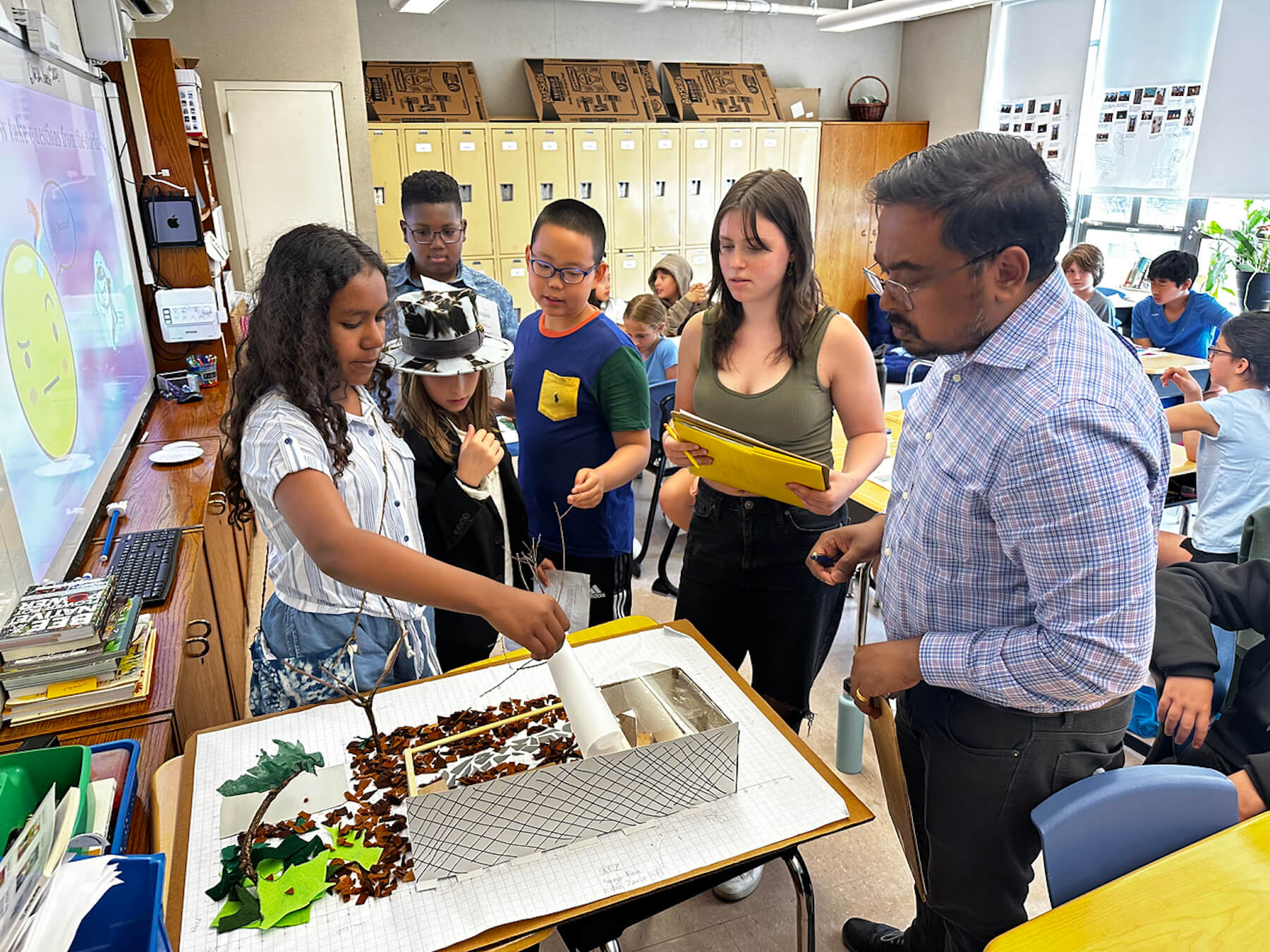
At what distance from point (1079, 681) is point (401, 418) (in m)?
1.43

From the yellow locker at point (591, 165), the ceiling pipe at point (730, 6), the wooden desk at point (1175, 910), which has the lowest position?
the wooden desk at point (1175, 910)

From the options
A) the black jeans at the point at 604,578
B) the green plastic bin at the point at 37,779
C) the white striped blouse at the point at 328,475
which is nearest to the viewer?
the green plastic bin at the point at 37,779

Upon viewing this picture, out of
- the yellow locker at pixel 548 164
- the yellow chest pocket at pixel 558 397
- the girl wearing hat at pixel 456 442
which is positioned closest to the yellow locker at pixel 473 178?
the yellow locker at pixel 548 164

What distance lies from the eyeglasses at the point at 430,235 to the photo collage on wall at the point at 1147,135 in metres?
5.90

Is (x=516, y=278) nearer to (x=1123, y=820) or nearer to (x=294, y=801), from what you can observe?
(x=294, y=801)

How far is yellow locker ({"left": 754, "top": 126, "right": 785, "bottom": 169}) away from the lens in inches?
294

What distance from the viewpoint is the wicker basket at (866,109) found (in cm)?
796

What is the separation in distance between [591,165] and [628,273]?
3.22 feet

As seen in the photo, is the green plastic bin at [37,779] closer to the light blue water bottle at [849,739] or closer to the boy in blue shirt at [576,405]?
the boy in blue shirt at [576,405]

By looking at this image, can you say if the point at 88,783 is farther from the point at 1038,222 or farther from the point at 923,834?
the point at 1038,222

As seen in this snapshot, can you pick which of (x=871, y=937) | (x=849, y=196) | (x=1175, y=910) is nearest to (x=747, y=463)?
(x=1175, y=910)

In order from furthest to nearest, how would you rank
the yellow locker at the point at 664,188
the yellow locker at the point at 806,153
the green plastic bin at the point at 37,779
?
the yellow locker at the point at 806,153 → the yellow locker at the point at 664,188 → the green plastic bin at the point at 37,779

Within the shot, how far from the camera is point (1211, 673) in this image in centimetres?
145

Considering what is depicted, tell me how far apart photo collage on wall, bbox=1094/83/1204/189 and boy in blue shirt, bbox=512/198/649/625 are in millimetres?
5905
